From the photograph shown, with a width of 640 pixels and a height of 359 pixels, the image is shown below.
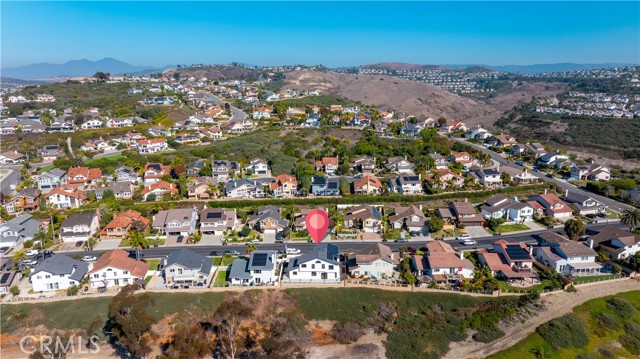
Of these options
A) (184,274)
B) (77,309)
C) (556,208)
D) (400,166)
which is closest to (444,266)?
(184,274)

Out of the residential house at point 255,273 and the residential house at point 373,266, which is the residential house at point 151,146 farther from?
the residential house at point 373,266

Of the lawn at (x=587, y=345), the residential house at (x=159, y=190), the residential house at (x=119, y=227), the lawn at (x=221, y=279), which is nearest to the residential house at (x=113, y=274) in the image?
the lawn at (x=221, y=279)

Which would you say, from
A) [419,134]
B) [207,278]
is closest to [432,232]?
[207,278]

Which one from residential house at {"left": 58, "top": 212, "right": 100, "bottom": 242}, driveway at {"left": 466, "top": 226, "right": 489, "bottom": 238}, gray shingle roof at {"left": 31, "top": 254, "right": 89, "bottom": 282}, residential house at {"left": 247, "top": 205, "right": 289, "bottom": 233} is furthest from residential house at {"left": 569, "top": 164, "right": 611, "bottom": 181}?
residential house at {"left": 58, "top": 212, "right": 100, "bottom": 242}

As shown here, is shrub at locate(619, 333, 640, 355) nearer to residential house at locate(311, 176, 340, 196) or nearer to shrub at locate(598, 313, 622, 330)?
shrub at locate(598, 313, 622, 330)

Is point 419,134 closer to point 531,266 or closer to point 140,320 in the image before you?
point 531,266

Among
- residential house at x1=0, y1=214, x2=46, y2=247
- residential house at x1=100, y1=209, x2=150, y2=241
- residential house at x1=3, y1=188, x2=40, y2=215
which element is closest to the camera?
residential house at x1=0, y1=214, x2=46, y2=247
